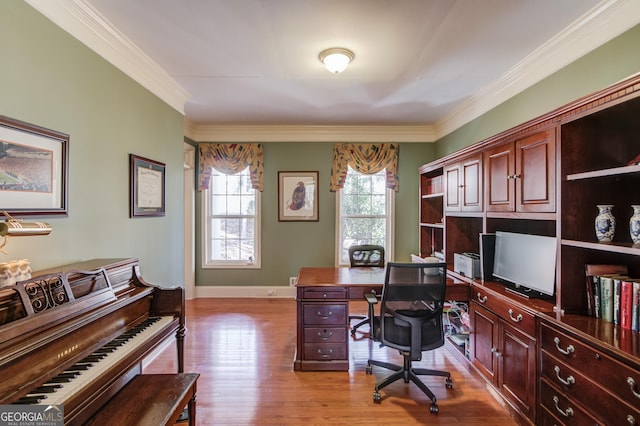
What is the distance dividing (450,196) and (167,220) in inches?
117

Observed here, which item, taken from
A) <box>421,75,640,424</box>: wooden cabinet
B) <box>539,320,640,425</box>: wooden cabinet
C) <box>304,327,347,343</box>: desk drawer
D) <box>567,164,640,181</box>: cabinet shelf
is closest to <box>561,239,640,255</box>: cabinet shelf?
<box>421,75,640,424</box>: wooden cabinet

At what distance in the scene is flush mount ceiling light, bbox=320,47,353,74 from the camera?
245cm

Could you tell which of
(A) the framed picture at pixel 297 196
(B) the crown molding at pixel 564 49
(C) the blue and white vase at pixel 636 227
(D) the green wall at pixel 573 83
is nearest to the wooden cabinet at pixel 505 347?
(C) the blue and white vase at pixel 636 227

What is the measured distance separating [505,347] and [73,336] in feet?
8.61

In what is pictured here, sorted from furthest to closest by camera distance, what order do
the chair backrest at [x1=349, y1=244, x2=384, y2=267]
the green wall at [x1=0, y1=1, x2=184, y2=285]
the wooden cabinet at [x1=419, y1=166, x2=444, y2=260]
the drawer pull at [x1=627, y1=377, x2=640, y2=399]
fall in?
the wooden cabinet at [x1=419, y1=166, x2=444, y2=260]
the chair backrest at [x1=349, y1=244, x2=384, y2=267]
the green wall at [x1=0, y1=1, x2=184, y2=285]
the drawer pull at [x1=627, y1=377, x2=640, y2=399]

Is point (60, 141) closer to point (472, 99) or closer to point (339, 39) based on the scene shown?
point (339, 39)

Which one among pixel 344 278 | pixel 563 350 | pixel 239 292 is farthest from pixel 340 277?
pixel 239 292

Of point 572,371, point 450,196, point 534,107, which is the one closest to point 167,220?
point 450,196

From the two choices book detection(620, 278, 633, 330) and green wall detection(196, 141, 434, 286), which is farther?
green wall detection(196, 141, 434, 286)

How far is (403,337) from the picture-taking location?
2.26 m

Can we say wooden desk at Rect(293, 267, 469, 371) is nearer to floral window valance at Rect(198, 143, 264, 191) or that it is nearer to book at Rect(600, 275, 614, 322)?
book at Rect(600, 275, 614, 322)

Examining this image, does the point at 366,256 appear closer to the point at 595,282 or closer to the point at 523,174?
the point at 523,174

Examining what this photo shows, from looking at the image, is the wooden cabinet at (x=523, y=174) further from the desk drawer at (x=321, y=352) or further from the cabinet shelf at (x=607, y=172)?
the desk drawer at (x=321, y=352)

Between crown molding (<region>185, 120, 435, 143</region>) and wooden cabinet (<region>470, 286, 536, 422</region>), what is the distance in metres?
2.91
